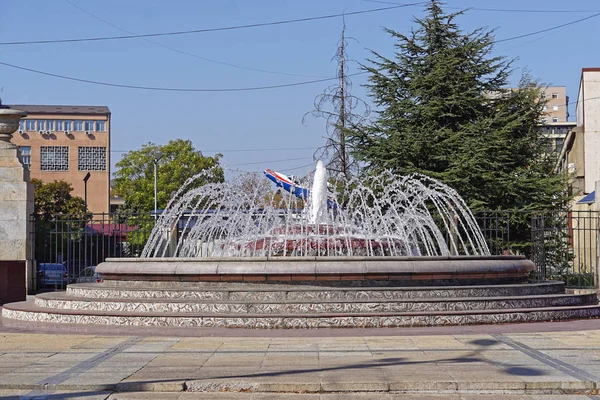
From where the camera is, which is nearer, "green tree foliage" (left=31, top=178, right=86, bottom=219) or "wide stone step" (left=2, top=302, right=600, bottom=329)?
"wide stone step" (left=2, top=302, right=600, bottom=329)

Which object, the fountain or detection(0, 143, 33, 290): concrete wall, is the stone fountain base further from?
detection(0, 143, 33, 290): concrete wall

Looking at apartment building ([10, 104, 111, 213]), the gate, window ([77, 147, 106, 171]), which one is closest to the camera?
the gate

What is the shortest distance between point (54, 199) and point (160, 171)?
9482mm

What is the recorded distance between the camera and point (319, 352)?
1058 centimetres

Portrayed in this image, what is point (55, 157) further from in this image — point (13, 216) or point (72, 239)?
point (13, 216)

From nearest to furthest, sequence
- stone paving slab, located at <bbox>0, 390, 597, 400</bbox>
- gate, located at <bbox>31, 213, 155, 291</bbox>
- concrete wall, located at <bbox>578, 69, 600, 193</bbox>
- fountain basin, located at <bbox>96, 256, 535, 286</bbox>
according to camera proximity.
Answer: stone paving slab, located at <bbox>0, 390, 597, 400</bbox>, fountain basin, located at <bbox>96, 256, 535, 286</bbox>, gate, located at <bbox>31, 213, 155, 291</bbox>, concrete wall, located at <bbox>578, 69, 600, 193</bbox>

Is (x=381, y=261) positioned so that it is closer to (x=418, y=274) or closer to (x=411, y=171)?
(x=418, y=274)

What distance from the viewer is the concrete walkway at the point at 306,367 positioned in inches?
333

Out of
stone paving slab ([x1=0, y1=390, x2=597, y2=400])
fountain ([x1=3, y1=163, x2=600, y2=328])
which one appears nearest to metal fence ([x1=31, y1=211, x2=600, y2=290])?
fountain ([x1=3, y1=163, x2=600, y2=328])

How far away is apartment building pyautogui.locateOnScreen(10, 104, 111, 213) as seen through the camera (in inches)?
3644

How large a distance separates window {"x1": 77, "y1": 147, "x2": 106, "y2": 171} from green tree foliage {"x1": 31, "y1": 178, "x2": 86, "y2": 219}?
2411 centimetres

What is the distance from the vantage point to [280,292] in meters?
13.6

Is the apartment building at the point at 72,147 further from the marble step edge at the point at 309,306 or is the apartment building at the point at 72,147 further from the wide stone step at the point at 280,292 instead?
the marble step edge at the point at 309,306

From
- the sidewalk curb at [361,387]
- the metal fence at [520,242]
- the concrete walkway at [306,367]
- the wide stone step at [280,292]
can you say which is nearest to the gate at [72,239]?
the metal fence at [520,242]
